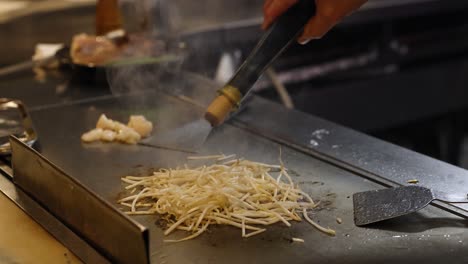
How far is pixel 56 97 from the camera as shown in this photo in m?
2.63

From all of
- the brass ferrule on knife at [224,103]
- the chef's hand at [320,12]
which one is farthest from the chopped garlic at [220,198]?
the chef's hand at [320,12]

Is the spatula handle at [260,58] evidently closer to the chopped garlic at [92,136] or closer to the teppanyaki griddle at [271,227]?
the teppanyaki griddle at [271,227]

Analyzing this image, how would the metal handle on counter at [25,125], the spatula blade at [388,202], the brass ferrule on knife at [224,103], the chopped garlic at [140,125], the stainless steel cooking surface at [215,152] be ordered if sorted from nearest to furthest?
the stainless steel cooking surface at [215,152] < the spatula blade at [388,202] < the brass ferrule on knife at [224,103] < the metal handle on counter at [25,125] < the chopped garlic at [140,125]

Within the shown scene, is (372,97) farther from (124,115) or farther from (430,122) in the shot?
(124,115)

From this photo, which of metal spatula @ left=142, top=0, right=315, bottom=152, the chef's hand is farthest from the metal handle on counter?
the chef's hand

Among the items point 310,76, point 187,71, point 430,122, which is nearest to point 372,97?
point 310,76

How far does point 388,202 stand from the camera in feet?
5.57

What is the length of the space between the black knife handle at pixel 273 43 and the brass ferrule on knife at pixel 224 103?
0.02 m

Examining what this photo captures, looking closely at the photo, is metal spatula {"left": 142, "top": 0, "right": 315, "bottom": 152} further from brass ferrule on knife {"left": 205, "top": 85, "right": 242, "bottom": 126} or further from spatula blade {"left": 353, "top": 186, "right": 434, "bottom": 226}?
spatula blade {"left": 353, "top": 186, "right": 434, "bottom": 226}

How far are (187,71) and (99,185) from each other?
1.10m

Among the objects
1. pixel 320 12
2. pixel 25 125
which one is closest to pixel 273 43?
pixel 320 12

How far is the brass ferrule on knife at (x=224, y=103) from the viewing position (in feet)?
6.12

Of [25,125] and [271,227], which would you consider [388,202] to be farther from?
[25,125]

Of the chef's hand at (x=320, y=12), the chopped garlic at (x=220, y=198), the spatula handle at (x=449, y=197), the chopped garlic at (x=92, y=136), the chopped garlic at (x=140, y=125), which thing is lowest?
the chopped garlic at (x=220, y=198)
